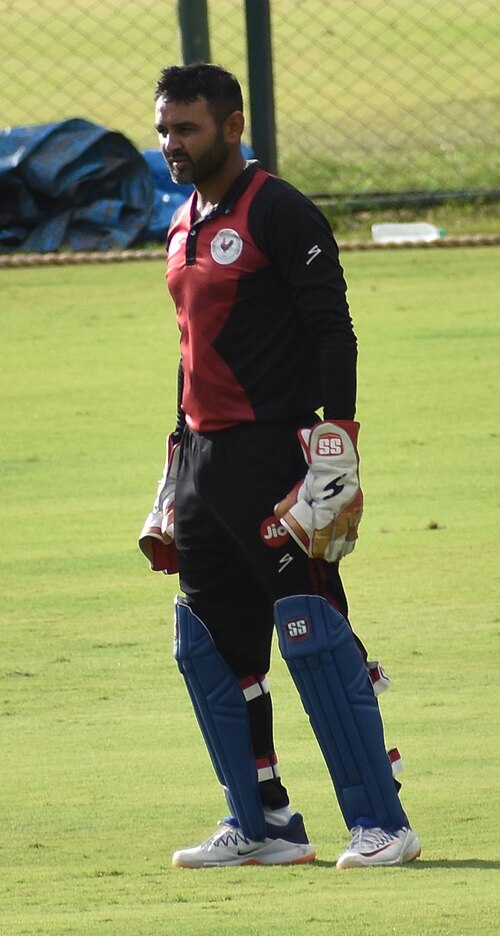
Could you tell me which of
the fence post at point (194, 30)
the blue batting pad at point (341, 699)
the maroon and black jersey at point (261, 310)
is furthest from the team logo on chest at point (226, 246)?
the fence post at point (194, 30)

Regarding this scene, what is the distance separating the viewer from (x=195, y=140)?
11.9ft

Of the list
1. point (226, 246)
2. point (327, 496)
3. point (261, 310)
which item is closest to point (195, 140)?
point (226, 246)

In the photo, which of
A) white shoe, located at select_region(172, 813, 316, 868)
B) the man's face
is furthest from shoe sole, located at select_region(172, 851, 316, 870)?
the man's face

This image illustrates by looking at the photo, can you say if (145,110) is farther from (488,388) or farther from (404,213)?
(488,388)

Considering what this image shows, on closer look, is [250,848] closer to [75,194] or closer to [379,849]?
[379,849]

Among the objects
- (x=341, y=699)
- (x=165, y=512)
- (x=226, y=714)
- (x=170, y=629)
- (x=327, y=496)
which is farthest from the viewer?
(x=170, y=629)

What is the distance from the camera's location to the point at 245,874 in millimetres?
3611

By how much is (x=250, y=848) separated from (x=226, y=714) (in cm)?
27

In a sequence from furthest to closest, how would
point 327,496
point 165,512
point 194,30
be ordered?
point 194,30, point 165,512, point 327,496

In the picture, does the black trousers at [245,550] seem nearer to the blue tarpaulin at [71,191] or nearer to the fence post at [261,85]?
the fence post at [261,85]

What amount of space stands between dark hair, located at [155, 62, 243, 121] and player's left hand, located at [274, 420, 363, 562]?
0.65 meters

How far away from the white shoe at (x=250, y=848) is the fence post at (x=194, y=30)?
642 cm

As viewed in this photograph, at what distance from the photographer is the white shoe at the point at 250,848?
3711 mm

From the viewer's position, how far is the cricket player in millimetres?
3516
